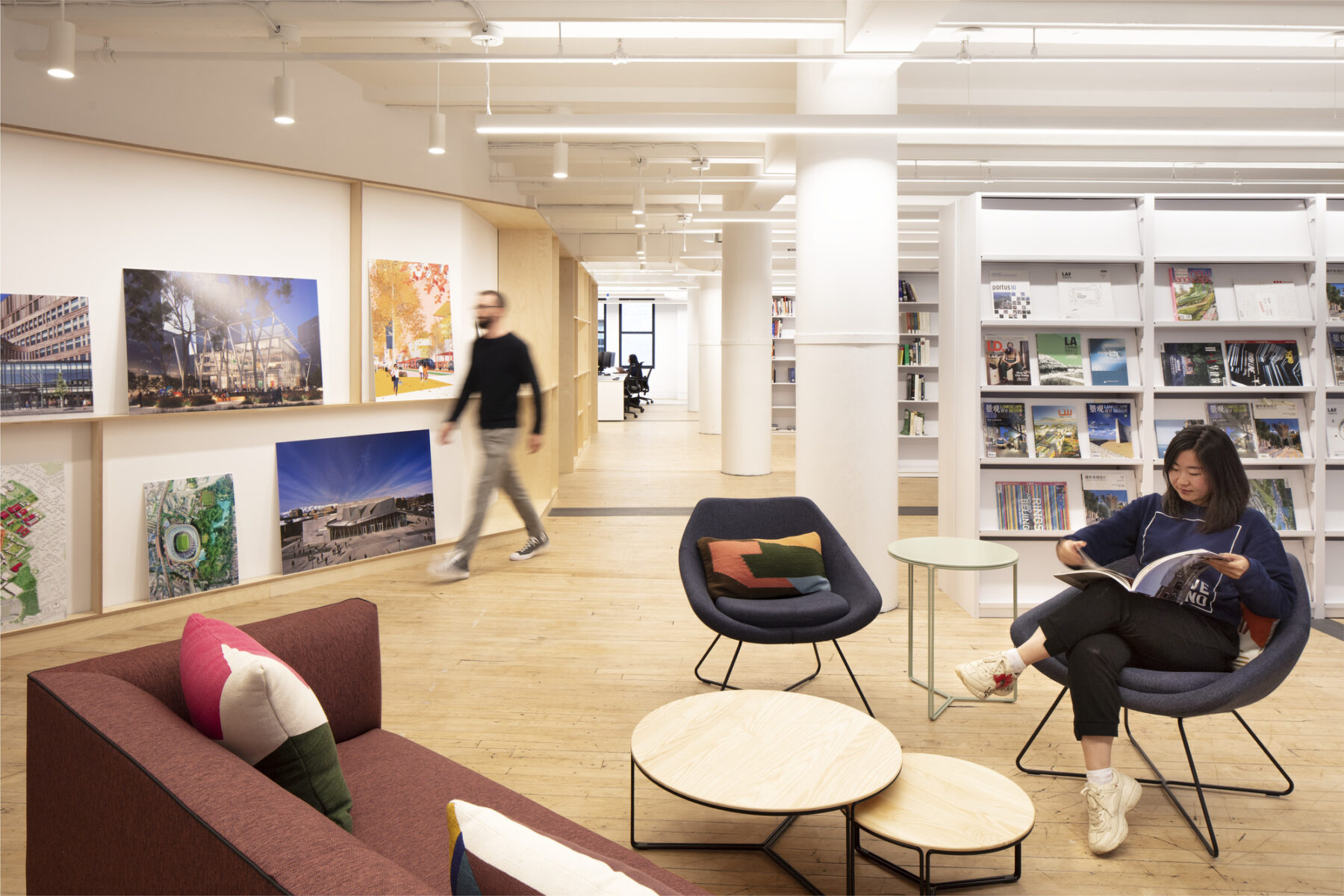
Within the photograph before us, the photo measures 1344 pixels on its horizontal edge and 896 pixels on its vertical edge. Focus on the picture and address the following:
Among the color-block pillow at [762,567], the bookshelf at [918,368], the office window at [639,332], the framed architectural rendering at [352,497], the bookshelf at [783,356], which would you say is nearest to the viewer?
the color-block pillow at [762,567]

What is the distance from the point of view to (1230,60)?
5.78 m

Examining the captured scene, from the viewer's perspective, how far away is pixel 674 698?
157 inches

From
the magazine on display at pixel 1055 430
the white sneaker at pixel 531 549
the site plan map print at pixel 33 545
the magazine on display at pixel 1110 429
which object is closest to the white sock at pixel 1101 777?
the magazine on display at pixel 1055 430

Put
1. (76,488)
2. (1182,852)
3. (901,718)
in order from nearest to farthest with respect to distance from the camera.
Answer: (1182,852)
(901,718)
(76,488)

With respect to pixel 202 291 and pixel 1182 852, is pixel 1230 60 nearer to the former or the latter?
pixel 1182 852

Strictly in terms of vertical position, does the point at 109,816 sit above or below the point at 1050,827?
above

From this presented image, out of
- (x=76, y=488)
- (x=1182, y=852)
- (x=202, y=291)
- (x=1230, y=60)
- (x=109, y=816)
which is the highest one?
(x=1230, y=60)

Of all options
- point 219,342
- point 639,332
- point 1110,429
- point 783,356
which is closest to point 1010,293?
point 1110,429

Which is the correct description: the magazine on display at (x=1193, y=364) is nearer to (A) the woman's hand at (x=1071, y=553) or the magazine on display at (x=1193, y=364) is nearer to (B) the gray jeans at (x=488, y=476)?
(A) the woman's hand at (x=1071, y=553)

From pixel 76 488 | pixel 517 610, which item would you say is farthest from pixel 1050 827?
pixel 76 488

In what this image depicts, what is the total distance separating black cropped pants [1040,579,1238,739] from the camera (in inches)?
114

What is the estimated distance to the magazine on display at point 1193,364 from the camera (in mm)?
5254

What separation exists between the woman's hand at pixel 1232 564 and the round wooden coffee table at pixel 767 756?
4.05 feet

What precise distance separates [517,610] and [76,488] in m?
2.41
